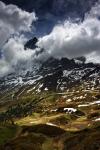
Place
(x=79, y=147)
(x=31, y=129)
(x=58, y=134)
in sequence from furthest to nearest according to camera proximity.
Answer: (x=31, y=129)
(x=58, y=134)
(x=79, y=147)

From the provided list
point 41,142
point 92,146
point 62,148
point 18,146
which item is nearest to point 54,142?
point 41,142

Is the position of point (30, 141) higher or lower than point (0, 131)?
lower

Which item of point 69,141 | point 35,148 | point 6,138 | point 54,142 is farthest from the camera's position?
point 6,138

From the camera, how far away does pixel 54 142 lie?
3593 inches

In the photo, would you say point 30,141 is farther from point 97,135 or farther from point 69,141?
point 97,135

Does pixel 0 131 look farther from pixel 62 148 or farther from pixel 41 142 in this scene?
pixel 62 148

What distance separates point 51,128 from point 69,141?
88.7ft

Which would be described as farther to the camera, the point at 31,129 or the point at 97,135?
the point at 31,129

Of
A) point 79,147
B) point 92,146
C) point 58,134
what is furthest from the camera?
point 58,134

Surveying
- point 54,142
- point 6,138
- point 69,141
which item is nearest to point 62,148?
point 69,141

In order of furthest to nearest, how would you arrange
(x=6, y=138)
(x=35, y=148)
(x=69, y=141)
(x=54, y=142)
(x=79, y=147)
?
(x=6, y=138)
(x=54, y=142)
(x=69, y=141)
(x=35, y=148)
(x=79, y=147)

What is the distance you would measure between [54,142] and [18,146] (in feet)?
58.5

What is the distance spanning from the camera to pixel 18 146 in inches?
3004

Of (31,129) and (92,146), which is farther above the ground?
(31,129)
